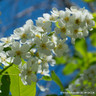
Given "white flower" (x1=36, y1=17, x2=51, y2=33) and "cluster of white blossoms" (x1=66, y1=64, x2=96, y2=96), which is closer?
"white flower" (x1=36, y1=17, x2=51, y2=33)

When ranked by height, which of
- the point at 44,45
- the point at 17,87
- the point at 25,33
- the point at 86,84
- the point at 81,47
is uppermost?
the point at 25,33

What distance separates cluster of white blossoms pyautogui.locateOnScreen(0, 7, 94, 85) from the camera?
5.07 ft

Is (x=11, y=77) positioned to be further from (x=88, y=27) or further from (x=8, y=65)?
(x=88, y=27)

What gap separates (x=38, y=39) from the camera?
1548 millimetres

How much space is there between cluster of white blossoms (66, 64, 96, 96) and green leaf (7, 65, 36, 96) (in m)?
0.95

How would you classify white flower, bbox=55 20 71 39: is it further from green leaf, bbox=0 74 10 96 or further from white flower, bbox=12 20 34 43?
green leaf, bbox=0 74 10 96

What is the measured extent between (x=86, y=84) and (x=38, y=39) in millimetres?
1347

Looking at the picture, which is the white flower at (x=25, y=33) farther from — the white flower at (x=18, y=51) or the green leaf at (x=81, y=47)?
the green leaf at (x=81, y=47)

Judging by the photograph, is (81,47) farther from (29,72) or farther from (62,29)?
(29,72)

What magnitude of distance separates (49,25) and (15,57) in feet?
1.17

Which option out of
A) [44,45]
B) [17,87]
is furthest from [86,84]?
[44,45]

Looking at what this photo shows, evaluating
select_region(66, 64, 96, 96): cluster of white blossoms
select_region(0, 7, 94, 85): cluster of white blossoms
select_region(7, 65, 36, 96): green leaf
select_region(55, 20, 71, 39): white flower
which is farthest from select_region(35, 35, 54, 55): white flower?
select_region(66, 64, 96, 96): cluster of white blossoms

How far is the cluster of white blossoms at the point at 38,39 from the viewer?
1.54 metres

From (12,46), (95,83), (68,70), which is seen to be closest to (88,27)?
(12,46)
